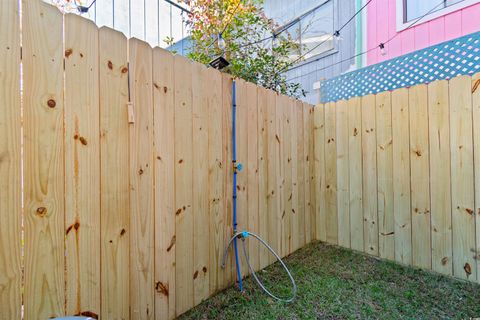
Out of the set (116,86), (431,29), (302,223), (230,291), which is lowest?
(230,291)

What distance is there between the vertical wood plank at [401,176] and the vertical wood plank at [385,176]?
4 cm

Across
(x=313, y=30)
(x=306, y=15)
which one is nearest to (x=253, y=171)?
(x=313, y=30)

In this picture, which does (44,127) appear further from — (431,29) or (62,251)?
(431,29)

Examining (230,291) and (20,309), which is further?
(230,291)

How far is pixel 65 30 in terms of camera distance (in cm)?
117

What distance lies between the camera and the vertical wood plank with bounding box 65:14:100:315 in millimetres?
1180

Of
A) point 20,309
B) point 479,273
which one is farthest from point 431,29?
point 20,309

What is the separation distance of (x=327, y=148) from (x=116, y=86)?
2375 mm

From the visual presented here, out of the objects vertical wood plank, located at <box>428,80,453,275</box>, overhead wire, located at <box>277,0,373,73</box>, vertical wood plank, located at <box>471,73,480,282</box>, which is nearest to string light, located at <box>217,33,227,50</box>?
overhead wire, located at <box>277,0,373,73</box>

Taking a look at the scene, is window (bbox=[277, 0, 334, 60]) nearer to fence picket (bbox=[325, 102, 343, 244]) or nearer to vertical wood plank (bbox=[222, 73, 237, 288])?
fence picket (bbox=[325, 102, 343, 244])

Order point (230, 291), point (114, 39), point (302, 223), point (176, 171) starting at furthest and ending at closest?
point (302, 223) < point (230, 291) < point (176, 171) < point (114, 39)

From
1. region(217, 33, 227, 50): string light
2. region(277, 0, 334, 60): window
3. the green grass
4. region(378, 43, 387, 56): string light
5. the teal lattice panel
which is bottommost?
the green grass

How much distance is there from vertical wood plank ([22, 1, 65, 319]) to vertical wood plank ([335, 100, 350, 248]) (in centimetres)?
260

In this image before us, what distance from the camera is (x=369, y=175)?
8.71 ft
